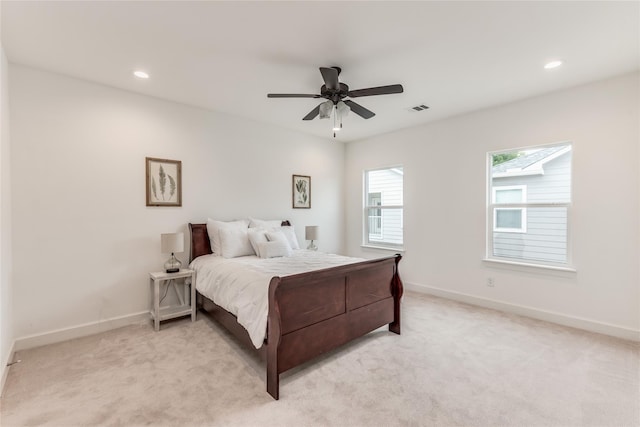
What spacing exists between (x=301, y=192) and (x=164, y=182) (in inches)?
88.0

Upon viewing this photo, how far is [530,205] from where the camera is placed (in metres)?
3.58

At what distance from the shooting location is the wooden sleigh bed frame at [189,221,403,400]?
206 cm

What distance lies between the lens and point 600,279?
3076 mm

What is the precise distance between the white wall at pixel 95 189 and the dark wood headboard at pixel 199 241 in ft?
0.44

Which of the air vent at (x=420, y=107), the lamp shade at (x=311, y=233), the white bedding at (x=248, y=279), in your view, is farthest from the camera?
the lamp shade at (x=311, y=233)

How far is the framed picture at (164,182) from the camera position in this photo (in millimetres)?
3447

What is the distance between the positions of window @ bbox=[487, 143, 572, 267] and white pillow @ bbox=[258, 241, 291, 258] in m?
2.86

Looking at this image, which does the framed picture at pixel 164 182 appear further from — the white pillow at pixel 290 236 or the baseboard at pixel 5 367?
the baseboard at pixel 5 367

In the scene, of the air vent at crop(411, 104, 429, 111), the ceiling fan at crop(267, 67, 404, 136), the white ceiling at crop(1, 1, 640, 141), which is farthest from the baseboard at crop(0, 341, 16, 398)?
the air vent at crop(411, 104, 429, 111)

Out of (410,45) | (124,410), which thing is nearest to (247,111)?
(410,45)

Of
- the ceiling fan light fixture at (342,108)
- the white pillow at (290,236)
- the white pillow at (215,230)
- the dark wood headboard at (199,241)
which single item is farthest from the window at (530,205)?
the dark wood headboard at (199,241)

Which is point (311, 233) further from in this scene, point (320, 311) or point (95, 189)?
point (95, 189)

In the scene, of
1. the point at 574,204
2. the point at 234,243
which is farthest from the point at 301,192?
the point at 574,204

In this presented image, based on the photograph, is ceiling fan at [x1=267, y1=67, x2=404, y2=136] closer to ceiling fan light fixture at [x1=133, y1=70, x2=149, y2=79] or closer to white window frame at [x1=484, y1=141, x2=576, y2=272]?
ceiling fan light fixture at [x1=133, y1=70, x2=149, y2=79]
